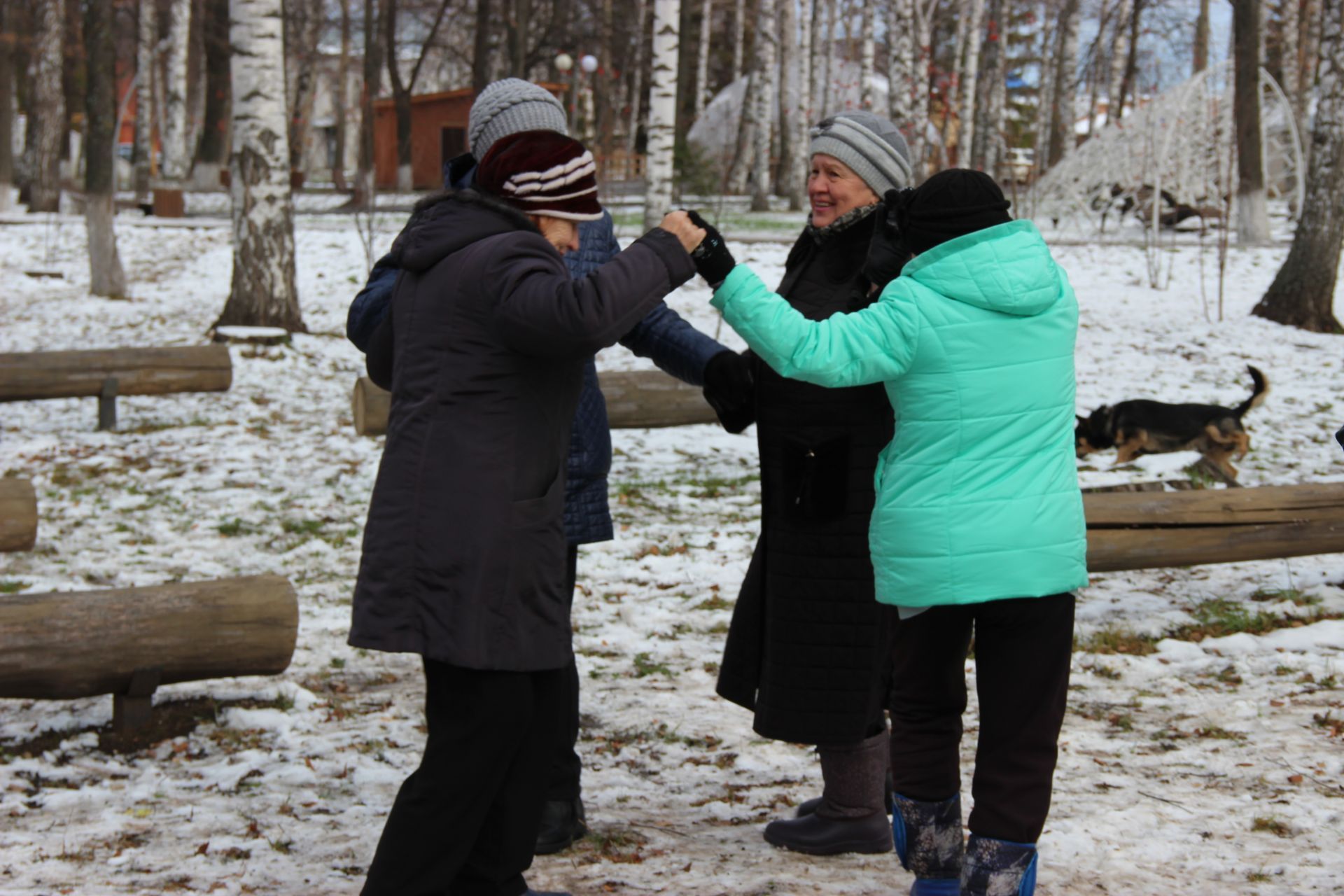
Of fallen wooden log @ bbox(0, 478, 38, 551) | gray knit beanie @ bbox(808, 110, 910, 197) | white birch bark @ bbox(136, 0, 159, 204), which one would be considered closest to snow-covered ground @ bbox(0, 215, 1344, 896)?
fallen wooden log @ bbox(0, 478, 38, 551)

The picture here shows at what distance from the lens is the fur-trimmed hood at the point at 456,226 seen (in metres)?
2.58

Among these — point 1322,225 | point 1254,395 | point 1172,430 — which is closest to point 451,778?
point 1172,430

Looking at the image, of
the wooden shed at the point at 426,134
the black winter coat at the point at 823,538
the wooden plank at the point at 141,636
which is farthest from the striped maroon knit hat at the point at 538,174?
the wooden shed at the point at 426,134

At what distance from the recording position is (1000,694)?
9.12ft

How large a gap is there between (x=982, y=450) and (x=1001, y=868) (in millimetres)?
864

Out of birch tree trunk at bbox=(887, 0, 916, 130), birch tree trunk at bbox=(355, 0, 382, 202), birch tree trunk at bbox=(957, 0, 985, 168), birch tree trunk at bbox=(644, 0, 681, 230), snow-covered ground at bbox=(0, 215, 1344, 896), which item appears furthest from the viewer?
birch tree trunk at bbox=(355, 0, 382, 202)

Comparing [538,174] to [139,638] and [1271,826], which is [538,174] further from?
[1271,826]

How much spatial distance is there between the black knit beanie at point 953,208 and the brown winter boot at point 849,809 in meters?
1.32

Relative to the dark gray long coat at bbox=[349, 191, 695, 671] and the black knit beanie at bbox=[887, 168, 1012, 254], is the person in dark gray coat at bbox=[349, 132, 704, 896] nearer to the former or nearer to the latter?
the dark gray long coat at bbox=[349, 191, 695, 671]

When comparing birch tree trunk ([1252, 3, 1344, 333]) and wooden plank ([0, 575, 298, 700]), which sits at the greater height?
birch tree trunk ([1252, 3, 1344, 333])

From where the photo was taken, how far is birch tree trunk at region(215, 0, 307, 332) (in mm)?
11250

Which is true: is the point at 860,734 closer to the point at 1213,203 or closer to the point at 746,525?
the point at 746,525

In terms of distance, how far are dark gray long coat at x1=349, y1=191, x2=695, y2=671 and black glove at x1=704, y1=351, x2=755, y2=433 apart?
2.15ft

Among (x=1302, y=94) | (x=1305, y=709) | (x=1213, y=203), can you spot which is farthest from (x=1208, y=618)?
(x=1302, y=94)
